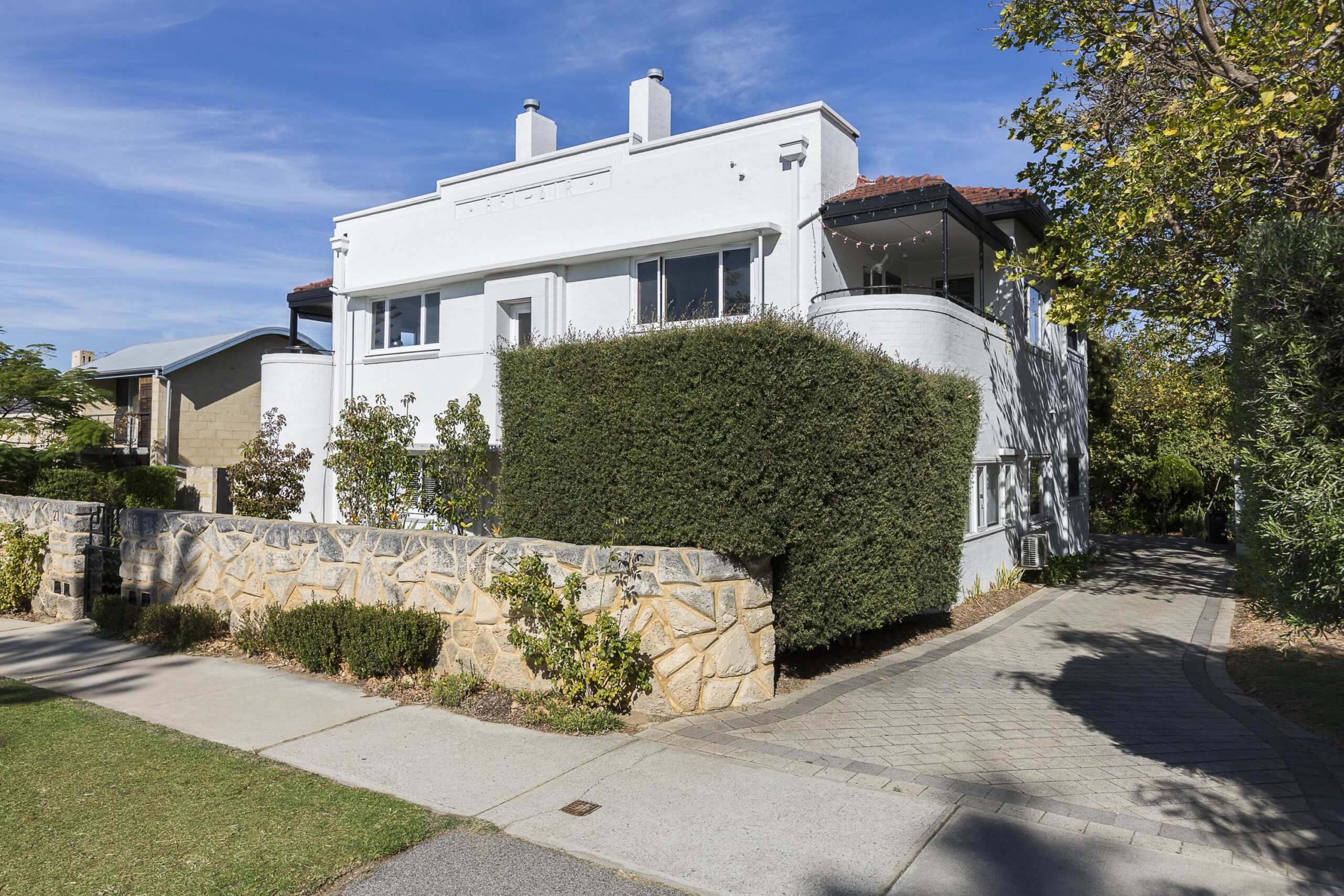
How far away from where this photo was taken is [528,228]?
604 inches

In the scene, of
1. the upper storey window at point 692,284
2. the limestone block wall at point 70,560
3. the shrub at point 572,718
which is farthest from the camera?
the upper storey window at point 692,284

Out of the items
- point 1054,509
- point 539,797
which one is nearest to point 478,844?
point 539,797

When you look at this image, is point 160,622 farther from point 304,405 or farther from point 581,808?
point 304,405

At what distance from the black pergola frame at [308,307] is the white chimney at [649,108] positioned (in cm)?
757

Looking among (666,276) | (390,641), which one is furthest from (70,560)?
(666,276)

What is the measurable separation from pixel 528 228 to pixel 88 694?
413 inches

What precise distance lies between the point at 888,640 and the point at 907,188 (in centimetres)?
662

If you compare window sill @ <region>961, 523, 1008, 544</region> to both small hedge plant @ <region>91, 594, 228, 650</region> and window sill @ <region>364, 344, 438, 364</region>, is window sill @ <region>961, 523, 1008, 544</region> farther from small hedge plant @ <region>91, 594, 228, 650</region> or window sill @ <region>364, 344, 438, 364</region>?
window sill @ <region>364, 344, 438, 364</region>

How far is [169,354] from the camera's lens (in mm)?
25391

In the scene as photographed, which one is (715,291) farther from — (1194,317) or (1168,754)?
(1168,754)

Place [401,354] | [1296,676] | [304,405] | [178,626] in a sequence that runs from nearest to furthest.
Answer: [1296,676] → [178,626] → [401,354] → [304,405]

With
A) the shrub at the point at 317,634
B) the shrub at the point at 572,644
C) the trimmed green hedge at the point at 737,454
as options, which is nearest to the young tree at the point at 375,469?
the shrub at the point at 317,634

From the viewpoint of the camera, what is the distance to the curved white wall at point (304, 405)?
55.3ft

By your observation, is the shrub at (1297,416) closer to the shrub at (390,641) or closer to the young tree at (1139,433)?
the shrub at (390,641)
